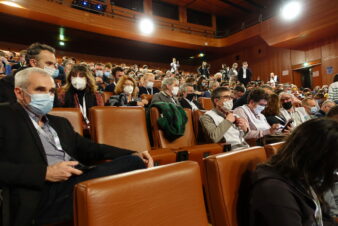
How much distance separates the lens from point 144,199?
27cm

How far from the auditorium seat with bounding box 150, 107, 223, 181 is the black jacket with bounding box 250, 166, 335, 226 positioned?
37 cm

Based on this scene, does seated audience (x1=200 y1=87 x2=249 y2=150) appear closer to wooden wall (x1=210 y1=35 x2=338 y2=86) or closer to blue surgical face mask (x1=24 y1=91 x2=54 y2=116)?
blue surgical face mask (x1=24 y1=91 x2=54 y2=116)

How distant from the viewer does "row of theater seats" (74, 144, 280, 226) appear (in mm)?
243

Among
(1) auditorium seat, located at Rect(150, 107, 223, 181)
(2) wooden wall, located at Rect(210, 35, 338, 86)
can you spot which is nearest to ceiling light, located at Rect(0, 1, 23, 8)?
(1) auditorium seat, located at Rect(150, 107, 223, 181)

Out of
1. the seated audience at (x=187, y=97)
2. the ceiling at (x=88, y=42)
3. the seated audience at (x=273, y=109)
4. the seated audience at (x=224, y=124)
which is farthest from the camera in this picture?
the ceiling at (x=88, y=42)

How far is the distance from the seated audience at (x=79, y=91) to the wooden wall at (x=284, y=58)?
13.4 ft

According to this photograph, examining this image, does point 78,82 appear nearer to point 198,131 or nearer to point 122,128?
point 122,128

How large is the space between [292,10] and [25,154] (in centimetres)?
421

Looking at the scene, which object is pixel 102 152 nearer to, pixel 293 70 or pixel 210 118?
pixel 210 118

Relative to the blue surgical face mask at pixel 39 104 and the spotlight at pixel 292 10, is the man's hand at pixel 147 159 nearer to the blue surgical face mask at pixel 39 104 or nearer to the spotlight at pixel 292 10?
the blue surgical face mask at pixel 39 104

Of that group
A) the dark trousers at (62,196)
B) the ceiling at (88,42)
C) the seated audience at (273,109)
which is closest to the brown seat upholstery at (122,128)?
the dark trousers at (62,196)

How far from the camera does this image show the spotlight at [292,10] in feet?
12.0

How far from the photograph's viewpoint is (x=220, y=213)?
1.21 feet

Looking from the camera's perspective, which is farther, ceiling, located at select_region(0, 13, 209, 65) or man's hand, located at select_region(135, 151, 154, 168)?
ceiling, located at select_region(0, 13, 209, 65)
